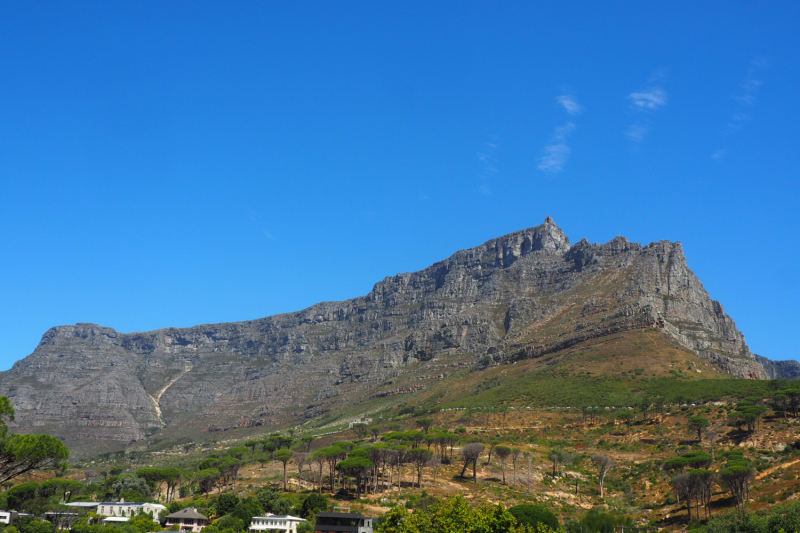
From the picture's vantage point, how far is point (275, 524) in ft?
225

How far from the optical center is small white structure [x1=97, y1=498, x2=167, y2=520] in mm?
77250

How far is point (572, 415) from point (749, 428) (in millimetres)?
29464

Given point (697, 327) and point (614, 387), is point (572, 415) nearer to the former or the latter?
point (614, 387)

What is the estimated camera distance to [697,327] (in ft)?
574

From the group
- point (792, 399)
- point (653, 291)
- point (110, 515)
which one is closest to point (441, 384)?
point (653, 291)

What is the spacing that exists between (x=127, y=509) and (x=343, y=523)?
2828 centimetres

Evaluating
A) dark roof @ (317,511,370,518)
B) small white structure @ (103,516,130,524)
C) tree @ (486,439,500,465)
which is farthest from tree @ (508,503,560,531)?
small white structure @ (103,516,130,524)

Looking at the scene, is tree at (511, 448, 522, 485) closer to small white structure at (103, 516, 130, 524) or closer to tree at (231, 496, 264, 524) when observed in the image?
tree at (231, 496, 264, 524)

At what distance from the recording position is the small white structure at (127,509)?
77.2 m

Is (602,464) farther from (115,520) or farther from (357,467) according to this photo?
(115,520)

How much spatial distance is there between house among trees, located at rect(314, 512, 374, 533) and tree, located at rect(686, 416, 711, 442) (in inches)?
1833

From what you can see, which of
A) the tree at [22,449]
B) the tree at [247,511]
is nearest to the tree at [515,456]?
the tree at [247,511]

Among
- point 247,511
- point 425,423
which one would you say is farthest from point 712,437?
point 247,511

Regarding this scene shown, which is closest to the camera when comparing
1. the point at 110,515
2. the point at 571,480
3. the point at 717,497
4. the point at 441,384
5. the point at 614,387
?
the point at 717,497
